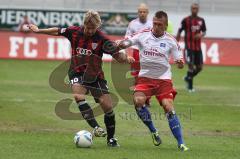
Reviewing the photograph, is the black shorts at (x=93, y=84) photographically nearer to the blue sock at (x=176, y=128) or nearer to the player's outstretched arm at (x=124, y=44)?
the player's outstretched arm at (x=124, y=44)

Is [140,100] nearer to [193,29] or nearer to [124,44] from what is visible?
[124,44]

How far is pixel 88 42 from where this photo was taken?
40.9 ft

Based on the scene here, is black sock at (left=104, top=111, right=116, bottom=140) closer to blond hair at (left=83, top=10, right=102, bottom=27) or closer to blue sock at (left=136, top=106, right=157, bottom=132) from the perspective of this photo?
blue sock at (left=136, top=106, right=157, bottom=132)

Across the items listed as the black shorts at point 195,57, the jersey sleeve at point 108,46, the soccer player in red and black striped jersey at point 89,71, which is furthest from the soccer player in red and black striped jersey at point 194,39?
the soccer player in red and black striped jersey at point 89,71

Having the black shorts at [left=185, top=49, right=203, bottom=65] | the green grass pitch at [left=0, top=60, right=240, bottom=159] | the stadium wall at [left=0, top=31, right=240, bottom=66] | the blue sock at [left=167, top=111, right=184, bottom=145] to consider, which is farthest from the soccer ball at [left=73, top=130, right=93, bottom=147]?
the stadium wall at [left=0, top=31, right=240, bottom=66]

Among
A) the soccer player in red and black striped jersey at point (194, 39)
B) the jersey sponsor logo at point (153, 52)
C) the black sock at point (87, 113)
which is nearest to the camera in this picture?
the black sock at point (87, 113)

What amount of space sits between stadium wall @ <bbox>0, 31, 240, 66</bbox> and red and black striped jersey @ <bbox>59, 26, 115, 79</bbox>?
22043mm

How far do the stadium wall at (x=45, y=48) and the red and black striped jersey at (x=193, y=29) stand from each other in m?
11.2

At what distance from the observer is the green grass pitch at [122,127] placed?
1140cm

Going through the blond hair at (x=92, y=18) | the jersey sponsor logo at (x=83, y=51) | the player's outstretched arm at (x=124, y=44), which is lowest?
the jersey sponsor logo at (x=83, y=51)

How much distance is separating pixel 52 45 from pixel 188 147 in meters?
23.2

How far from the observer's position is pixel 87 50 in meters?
12.5

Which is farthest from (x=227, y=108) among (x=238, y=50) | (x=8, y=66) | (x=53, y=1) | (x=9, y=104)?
(x=53, y=1)

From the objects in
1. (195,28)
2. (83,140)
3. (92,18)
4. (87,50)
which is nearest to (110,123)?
(83,140)
